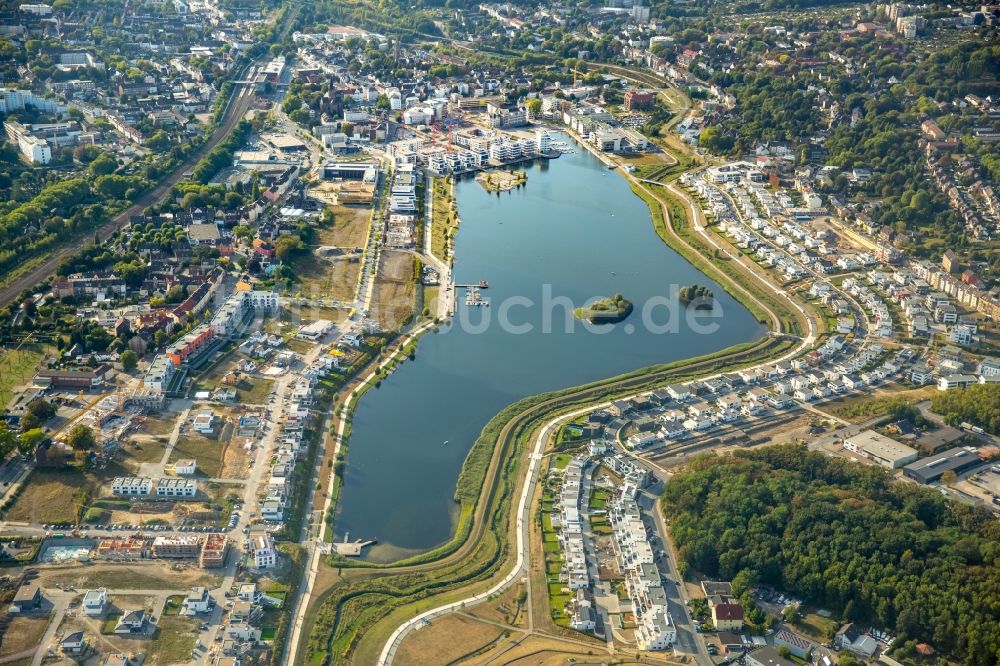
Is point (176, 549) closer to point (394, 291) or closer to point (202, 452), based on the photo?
point (202, 452)

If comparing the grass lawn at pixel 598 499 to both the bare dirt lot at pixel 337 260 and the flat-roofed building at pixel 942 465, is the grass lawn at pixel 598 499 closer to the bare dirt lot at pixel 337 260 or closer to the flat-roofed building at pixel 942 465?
the flat-roofed building at pixel 942 465

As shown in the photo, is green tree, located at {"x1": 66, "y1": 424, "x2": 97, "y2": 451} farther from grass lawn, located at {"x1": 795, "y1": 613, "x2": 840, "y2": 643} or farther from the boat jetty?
grass lawn, located at {"x1": 795, "y1": 613, "x2": 840, "y2": 643}

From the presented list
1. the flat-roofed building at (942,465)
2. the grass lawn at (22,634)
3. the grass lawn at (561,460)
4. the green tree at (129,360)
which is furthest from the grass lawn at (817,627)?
the green tree at (129,360)

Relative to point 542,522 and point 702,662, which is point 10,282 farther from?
point 702,662

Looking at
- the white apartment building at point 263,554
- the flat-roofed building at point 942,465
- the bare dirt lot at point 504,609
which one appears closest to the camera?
the bare dirt lot at point 504,609

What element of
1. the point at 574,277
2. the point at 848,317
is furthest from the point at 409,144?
the point at 848,317

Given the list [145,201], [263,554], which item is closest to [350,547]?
[263,554]

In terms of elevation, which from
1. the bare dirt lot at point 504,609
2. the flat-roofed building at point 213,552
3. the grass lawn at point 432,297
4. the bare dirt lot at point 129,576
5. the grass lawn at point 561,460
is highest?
the grass lawn at point 432,297

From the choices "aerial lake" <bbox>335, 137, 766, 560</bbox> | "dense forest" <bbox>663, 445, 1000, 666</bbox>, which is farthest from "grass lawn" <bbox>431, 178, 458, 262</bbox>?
"dense forest" <bbox>663, 445, 1000, 666</bbox>
